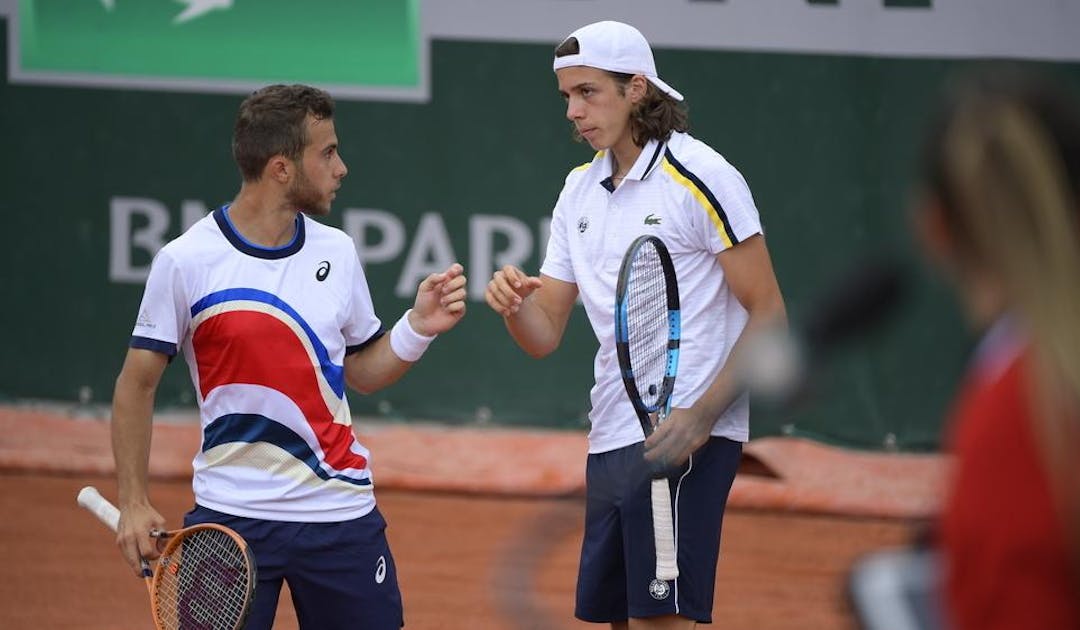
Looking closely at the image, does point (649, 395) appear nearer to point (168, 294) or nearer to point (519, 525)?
point (168, 294)

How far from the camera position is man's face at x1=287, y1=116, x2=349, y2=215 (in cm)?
355

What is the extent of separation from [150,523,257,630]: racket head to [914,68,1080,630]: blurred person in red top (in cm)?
210

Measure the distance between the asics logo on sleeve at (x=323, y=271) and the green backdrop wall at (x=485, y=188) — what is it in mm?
4662

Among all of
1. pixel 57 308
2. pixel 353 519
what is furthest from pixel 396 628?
pixel 57 308

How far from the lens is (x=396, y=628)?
3543mm

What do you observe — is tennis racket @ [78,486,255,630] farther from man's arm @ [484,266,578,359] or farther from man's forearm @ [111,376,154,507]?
man's arm @ [484,266,578,359]

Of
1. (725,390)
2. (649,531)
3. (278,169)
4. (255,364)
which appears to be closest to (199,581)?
(255,364)

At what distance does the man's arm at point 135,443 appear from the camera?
3.35 metres

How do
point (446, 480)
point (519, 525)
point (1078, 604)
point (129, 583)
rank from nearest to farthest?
point (1078, 604) → point (129, 583) → point (519, 525) → point (446, 480)

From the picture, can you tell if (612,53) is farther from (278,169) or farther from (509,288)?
(278,169)

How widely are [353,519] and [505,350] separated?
16.2 feet

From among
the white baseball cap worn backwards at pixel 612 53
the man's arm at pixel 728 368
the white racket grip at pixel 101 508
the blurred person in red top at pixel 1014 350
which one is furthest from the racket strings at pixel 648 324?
the blurred person in red top at pixel 1014 350

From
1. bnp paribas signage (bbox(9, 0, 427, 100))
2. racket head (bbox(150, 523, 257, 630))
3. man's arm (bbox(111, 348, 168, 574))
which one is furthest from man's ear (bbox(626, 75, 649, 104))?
bnp paribas signage (bbox(9, 0, 427, 100))

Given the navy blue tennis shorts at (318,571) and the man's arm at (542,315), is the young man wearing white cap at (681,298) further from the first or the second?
the navy blue tennis shorts at (318,571)
